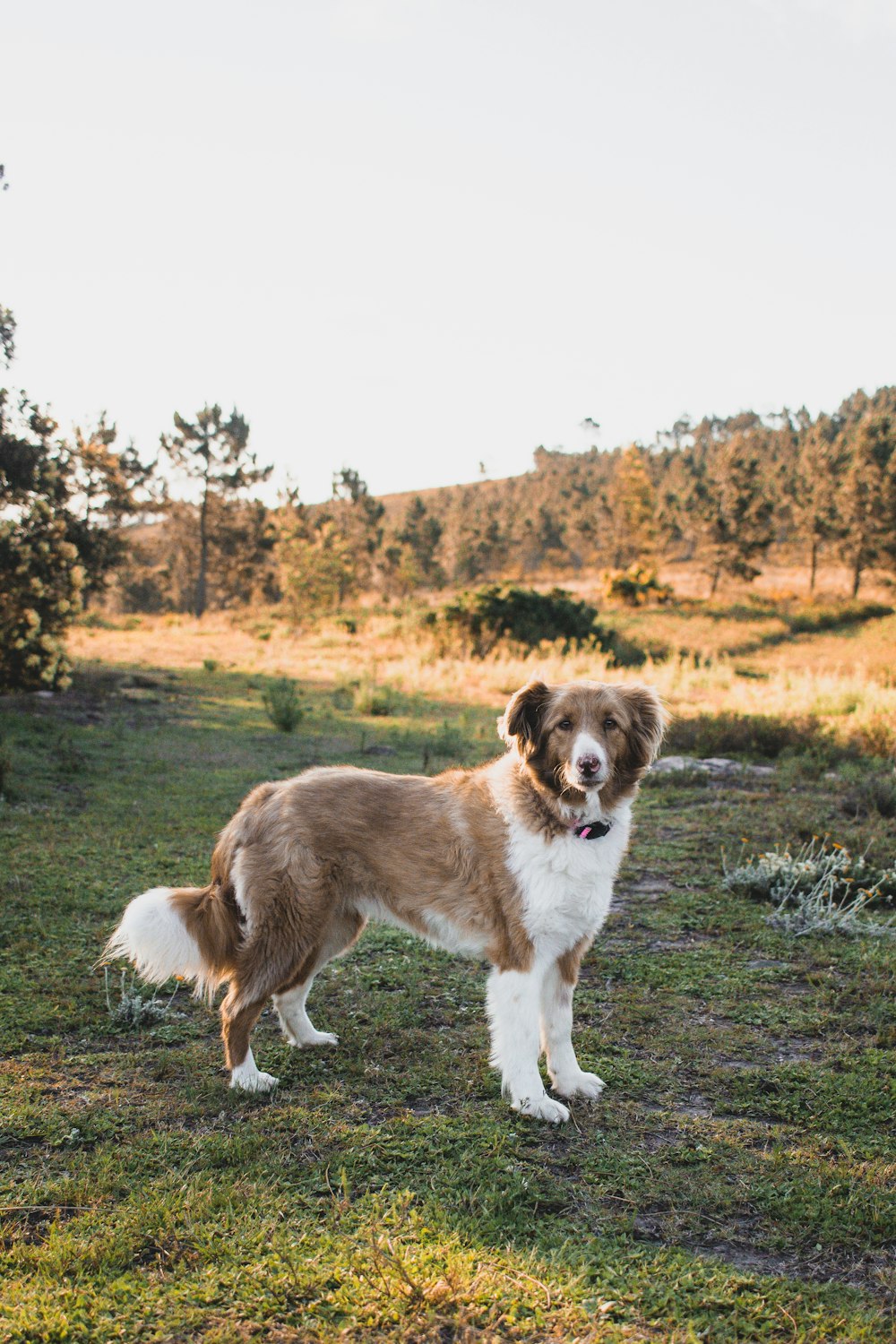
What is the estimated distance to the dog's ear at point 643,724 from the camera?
12.4 feet

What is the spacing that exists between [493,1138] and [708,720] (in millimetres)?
9373

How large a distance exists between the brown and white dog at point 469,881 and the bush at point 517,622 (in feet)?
64.6

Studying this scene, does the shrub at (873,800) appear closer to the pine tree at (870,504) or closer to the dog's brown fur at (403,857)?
the dog's brown fur at (403,857)

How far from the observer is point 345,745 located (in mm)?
12805

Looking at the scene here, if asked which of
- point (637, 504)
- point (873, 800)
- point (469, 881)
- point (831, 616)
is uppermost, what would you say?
point (637, 504)

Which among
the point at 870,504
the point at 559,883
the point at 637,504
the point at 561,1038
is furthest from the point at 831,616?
the point at 559,883

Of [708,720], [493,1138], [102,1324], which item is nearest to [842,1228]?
[493,1138]

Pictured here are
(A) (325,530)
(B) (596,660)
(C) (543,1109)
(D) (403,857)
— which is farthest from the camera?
(A) (325,530)

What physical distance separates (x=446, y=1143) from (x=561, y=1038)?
715mm

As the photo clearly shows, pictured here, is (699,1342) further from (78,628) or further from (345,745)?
(78,628)

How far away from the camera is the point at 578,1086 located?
→ 12.6ft

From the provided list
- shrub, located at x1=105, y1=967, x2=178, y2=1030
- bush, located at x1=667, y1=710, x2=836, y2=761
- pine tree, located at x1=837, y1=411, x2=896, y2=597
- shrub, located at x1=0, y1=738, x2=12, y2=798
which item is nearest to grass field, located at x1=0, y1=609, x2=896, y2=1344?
shrub, located at x1=105, y1=967, x2=178, y2=1030

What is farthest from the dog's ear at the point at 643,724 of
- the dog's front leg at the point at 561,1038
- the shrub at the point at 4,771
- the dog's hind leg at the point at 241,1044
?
the shrub at the point at 4,771

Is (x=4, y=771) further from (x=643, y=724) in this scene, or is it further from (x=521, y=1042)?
(x=643, y=724)
